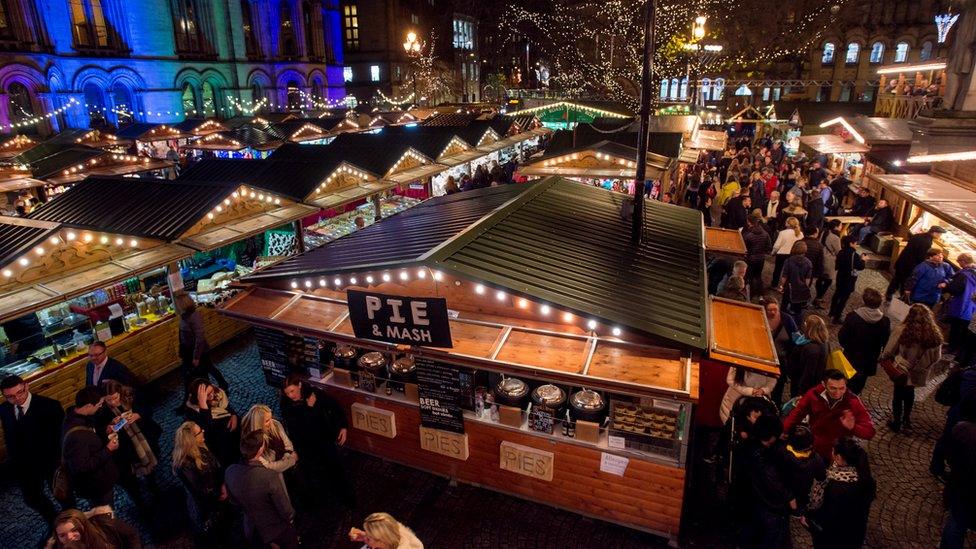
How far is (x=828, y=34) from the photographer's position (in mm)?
49312

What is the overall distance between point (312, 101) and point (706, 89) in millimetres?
40216

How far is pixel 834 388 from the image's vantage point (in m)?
5.30

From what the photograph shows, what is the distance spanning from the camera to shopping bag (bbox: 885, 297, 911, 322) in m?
9.27

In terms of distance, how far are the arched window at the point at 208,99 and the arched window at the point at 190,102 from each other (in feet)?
1.73

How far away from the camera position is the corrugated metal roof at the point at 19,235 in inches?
299

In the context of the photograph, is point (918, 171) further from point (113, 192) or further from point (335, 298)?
point (113, 192)

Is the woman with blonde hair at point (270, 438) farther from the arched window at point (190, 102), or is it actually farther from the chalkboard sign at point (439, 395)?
the arched window at point (190, 102)

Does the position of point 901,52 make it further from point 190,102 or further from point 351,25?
point 190,102

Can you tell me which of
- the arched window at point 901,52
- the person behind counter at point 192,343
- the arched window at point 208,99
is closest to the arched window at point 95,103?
the arched window at point 208,99

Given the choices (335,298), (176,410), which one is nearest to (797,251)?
(335,298)

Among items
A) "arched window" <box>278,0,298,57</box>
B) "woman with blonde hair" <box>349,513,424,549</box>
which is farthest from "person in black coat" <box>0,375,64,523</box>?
"arched window" <box>278,0,298,57</box>

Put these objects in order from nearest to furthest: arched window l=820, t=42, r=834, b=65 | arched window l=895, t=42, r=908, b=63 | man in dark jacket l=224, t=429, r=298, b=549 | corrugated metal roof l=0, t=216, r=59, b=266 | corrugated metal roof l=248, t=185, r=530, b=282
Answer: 1. man in dark jacket l=224, t=429, r=298, b=549
2. corrugated metal roof l=248, t=185, r=530, b=282
3. corrugated metal roof l=0, t=216, r=59, b=266
4. arched window l=895, t=42, r=908, b=63
5. arched window l=820, t=42, r=834, b=65

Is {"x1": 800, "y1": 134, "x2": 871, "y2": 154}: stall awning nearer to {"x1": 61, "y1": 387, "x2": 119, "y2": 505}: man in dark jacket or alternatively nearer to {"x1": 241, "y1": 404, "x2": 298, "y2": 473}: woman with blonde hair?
{"x1": 241, "y1": 404, "x2": 298, "y2": 473}: woman with blonde hair

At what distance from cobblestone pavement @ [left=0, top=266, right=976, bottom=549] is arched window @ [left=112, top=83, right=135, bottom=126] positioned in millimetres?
31784
